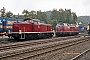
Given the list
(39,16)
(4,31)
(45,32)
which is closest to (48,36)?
(45,32)

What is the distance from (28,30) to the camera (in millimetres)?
24875

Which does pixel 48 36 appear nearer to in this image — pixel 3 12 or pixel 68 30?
pixel 68 30

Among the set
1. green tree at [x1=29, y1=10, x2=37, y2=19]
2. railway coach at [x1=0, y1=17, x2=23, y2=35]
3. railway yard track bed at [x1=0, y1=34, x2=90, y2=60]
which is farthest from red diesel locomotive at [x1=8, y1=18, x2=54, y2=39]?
green tree at [x1=29, y1=10, x2=37, y2=19]

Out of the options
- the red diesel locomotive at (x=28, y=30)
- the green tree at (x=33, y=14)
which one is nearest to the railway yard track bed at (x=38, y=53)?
the red diesel locomotive at (x=28, y=30)

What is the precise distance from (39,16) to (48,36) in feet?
156

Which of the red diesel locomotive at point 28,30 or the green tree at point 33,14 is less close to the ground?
the green tree at point 33,14

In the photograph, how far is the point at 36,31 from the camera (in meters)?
26.4

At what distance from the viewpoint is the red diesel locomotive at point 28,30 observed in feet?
76.6

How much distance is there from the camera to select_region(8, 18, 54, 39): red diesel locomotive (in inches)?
920

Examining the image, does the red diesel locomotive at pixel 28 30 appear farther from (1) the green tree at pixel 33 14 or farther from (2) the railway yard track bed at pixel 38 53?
(1) the green tree at pixel 33 14

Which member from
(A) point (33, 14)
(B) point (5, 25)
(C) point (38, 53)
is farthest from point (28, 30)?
(A) point (33, 14)

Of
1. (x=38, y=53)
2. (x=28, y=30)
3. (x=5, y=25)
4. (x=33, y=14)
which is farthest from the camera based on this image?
(x=33, y=14)

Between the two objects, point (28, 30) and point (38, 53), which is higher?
point (28, 30)

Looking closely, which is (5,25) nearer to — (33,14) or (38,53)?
(38,53)
